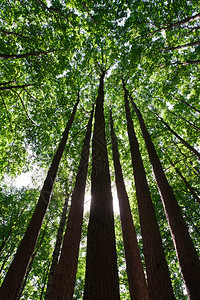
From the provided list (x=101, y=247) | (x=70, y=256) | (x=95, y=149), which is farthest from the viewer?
(x=70, y=256)

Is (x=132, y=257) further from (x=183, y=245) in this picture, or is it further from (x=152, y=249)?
(x=183, y=245)

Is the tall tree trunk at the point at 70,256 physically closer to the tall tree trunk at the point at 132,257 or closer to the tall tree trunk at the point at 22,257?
the tall tree trunk at the point at 22,257

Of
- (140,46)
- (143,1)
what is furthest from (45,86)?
(143,1)

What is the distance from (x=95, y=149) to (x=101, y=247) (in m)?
1.87

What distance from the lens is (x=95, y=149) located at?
123 inches

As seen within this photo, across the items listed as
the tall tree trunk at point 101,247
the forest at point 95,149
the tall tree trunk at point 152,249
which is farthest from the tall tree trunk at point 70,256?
the tall tree trunk at point 101,247

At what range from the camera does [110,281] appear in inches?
55.6

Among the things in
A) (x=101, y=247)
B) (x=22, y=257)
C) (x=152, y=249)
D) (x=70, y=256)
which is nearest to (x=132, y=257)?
(x=152, y=249)

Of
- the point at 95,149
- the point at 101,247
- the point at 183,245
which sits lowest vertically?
the point at 101,247

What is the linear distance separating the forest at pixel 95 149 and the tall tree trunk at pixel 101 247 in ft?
0.03

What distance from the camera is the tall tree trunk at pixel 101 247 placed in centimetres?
137

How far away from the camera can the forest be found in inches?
115

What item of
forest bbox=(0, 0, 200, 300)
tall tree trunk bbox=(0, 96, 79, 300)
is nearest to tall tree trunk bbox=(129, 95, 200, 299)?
forest bbox=(0, 0, 200, 300)

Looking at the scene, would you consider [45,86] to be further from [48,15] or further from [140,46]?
[140,46]
